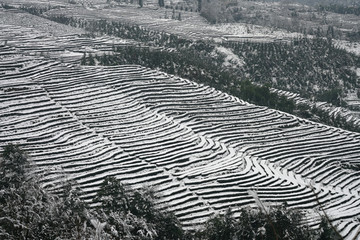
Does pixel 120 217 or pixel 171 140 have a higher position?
pixel 120 217

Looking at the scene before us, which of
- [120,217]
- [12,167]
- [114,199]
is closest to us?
[120,217]

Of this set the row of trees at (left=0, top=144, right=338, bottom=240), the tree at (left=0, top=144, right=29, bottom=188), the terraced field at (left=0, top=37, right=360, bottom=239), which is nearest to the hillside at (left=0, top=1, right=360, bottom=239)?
the terraced field at (left=0, top=37, right=360, bottom=239)

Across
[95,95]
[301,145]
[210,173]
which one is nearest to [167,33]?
[95,95]

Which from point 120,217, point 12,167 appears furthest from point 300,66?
point 12,167

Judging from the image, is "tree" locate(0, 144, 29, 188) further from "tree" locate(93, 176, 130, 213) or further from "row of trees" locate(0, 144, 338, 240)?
"tree" locate(93, 176, 130, 213)

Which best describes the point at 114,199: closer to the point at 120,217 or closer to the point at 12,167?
the point at 120,217

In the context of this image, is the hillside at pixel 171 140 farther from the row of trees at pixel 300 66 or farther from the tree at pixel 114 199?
the row of trees at pixel 300 66

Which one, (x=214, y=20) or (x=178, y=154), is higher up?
(x=214, y=20)

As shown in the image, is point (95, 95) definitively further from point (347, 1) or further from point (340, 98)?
point (347, 1)
